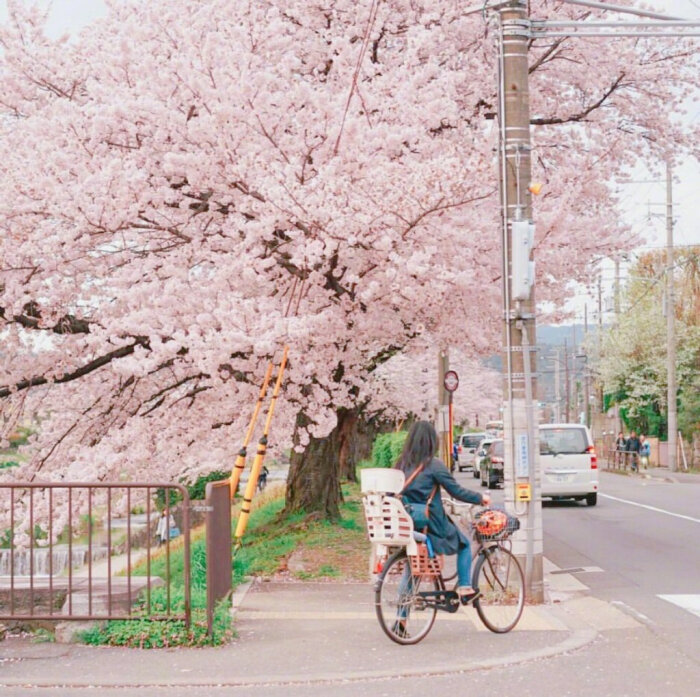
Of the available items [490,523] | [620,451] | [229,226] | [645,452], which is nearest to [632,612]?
[490,523]

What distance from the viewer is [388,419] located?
50.7 meters

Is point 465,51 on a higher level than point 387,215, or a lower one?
higher

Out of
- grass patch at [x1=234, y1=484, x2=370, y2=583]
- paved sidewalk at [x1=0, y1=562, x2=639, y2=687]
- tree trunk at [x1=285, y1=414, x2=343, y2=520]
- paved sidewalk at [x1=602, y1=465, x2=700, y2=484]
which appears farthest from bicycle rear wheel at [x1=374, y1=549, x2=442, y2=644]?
paved sidewalk at [x1=602, y1=465, x2=700, y2=484]

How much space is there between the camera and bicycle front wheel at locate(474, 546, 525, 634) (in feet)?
29.1

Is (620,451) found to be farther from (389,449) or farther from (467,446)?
(389,449)

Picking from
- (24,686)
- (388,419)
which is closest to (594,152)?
(24,686)

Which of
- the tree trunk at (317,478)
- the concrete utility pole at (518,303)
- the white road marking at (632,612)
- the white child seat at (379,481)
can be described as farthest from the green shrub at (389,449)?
the white child seat at (379,481)

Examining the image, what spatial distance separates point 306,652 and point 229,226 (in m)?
7.43

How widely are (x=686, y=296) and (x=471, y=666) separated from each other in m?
48.1

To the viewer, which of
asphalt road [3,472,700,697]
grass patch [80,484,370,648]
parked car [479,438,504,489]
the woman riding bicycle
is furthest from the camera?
parked car [479,438,504,489]

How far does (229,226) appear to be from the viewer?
14.2 meters

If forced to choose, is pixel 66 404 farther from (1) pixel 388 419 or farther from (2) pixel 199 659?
(1) pixel 388 419

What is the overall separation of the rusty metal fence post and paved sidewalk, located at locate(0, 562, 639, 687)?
35cm

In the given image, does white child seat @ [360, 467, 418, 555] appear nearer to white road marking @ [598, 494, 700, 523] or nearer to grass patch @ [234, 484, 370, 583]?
grass patch @ [234, 484, 370, 583]
